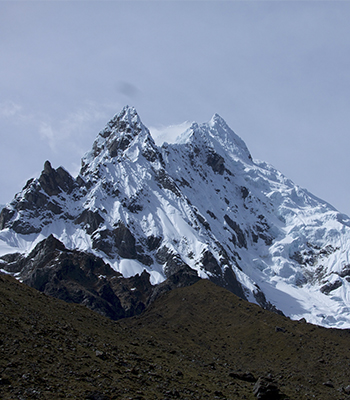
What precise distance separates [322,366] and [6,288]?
160 feet

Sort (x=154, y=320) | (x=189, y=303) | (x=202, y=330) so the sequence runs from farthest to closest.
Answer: (x=189, y=303)
(x=154, y=320)
(x=202, y=330)

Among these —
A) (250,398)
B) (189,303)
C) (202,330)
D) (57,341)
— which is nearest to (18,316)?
(57,341)

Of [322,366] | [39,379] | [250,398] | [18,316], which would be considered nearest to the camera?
[39,379]

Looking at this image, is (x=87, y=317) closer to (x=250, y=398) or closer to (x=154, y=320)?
(x=250, y=398)

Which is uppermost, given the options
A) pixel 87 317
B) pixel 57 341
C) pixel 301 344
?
pixel 301 344

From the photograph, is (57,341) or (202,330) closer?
(57,341)

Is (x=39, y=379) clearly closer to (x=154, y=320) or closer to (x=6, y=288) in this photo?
(x=6, y=288)

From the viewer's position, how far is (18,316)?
52.1 metres

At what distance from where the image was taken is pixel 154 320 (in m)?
110

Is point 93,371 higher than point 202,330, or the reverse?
point 202,330

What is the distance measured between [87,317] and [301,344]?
38923mm

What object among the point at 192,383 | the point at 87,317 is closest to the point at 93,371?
the point at 192,383

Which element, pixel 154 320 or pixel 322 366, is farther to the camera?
pixel 154 320

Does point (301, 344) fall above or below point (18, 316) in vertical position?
above
